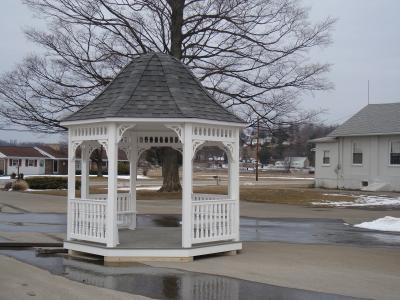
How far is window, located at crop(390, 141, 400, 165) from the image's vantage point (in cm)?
3716

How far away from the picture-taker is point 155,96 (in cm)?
1198

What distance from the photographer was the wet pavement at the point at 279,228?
15.3 meters

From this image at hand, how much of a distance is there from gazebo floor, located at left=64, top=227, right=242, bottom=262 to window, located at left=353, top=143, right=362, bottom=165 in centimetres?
2889

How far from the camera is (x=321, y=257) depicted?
1216 centimetres

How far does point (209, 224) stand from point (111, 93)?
367cm

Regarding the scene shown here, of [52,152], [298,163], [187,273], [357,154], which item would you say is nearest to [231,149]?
[187,273]

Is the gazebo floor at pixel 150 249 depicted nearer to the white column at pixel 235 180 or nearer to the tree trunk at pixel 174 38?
the white column at pixel 235 180

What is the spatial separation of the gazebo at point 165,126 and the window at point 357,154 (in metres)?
28.3

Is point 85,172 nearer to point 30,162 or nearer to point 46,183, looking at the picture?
point 46,183

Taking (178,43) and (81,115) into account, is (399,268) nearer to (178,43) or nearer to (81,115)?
(81,115)

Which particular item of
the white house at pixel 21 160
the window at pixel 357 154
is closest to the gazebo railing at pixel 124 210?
the window at pixel 357 154

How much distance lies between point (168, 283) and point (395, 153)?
3131 centimetres

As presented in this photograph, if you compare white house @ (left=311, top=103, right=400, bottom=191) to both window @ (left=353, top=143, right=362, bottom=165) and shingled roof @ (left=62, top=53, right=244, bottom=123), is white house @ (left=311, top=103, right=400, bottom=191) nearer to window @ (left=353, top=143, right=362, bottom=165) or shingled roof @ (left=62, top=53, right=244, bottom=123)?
window @ (left=353, top=143, right=362, bottom=165)

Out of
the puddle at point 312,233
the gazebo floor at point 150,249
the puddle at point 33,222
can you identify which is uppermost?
the gazebo floor at point 150,249
